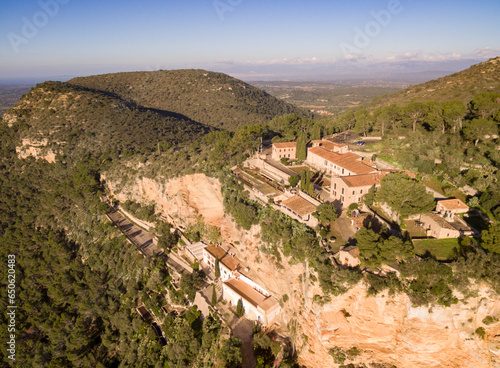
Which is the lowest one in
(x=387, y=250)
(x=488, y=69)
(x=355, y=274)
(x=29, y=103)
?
(x=355, y=274)

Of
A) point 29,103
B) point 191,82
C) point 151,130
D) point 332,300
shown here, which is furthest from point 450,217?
point 191,82

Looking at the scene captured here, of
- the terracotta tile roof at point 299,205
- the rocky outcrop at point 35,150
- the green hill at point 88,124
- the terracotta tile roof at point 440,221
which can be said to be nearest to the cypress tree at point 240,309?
the terracotta tile roof at point 299,205

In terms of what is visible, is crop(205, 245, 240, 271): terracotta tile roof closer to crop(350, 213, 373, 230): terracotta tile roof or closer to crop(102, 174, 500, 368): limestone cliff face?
crop(102, 174, 500, 368): limestone cliff face

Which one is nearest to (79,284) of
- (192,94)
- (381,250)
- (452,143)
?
(381,250)

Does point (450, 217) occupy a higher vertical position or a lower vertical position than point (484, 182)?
lower

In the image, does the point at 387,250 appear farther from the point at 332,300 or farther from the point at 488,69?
the point at 488,69

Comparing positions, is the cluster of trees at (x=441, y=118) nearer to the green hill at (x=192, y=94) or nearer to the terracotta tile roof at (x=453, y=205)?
the terracotta tile roof at (x=453, y=205)

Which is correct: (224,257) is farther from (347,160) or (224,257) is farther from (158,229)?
(347,160)
